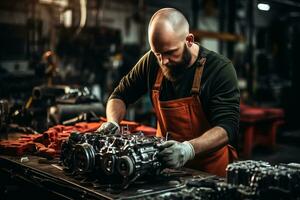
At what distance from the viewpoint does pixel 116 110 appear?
3633mm

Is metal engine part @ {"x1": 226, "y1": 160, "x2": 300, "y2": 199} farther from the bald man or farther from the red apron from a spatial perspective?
the red apron

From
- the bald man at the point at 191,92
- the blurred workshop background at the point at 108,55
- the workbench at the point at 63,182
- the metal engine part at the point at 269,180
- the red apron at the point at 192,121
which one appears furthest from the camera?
the blurred workshop background at the point at 108,55

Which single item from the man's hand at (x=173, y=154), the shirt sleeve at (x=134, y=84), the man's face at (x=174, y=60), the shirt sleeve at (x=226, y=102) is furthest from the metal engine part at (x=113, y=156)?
the shirt sleeve at (x=134, y=84)

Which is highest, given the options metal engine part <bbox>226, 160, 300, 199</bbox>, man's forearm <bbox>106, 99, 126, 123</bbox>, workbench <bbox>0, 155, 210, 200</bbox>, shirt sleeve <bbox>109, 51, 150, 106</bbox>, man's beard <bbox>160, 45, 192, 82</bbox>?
man's beard <bbox>160, 45, 192, 82</bbox>

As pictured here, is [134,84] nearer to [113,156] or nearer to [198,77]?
[198,77]

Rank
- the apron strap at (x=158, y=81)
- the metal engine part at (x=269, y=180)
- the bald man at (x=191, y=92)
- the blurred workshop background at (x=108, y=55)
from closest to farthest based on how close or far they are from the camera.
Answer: the metal engine part at (x=269, y=180) → the bald man at (x=191, y=92) → the apron strap at (x=158, y=81) → the blurred workshop background at (x=108, y=55)

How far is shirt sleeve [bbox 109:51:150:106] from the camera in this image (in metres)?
3.58

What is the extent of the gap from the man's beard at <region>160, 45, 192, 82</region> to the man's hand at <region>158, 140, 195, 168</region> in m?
0.73

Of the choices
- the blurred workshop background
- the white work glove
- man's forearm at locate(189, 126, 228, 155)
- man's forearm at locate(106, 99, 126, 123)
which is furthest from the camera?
the blurred workshop background

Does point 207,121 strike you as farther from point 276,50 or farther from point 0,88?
point 276,50

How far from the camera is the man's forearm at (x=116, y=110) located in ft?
11.7

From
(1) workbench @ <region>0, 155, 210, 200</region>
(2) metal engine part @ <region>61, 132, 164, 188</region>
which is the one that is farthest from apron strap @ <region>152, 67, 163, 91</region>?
(1) workbench @ <region>0, 155, 210, 200</region>

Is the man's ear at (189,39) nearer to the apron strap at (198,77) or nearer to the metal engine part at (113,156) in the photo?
the apron strap at (198,77)

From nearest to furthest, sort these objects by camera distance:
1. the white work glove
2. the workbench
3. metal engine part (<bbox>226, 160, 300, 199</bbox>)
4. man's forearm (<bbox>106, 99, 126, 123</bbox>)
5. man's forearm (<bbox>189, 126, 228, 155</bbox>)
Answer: metal engine part (<bbox>226, 160, 300, 199</bbox>)
the workbench
man's forearm (<bbox>189, 126, 228, 155</bbox>)
the white work glove
man's forearm (<bbox>106, 99, 126, 123</bbox>)
